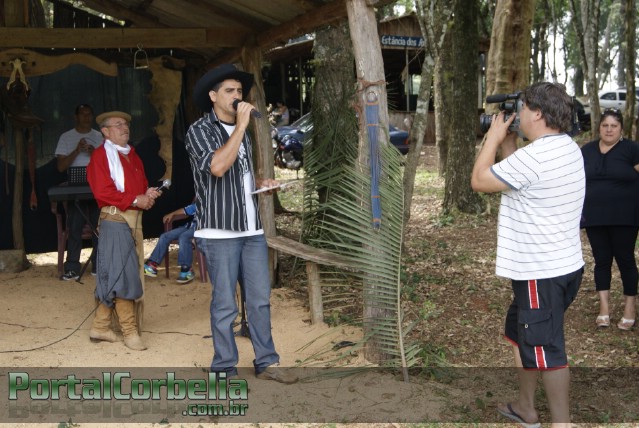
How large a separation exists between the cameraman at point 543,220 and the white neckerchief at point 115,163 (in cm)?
272

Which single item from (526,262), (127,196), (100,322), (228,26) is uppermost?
(228,26)

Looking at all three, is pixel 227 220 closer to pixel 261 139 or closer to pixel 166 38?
pixel 261 139

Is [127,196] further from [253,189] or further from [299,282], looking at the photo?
[299,282]

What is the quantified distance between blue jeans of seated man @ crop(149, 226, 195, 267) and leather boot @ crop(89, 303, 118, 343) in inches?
74.4

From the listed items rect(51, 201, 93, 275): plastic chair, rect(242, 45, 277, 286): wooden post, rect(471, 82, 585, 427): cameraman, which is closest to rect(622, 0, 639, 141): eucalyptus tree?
rect(242, 45, 277, 286): wooden post

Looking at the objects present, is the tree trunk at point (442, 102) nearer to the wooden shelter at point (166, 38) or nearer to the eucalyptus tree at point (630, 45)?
the eucalyptus tree at point (630, 45)

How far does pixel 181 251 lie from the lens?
24.2 ft

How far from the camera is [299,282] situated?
7363 mm

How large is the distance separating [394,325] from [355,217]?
0.75 meters

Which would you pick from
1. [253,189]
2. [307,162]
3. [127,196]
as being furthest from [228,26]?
[253,189]

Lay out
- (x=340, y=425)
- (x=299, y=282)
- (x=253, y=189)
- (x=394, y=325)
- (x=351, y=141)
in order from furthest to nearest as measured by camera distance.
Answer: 1. (x=299, y=282)
2. (x=351, y=141)
3. (x=394, y=325)
4. (x=253, y=189)
5. (x=340, y=425)

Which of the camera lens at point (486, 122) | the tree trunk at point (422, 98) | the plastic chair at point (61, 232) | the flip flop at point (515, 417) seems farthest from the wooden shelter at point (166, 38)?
the flip flop at point (515, 417)

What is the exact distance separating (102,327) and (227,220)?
177 centimetres

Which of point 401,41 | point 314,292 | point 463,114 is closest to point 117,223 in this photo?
point 314,292
